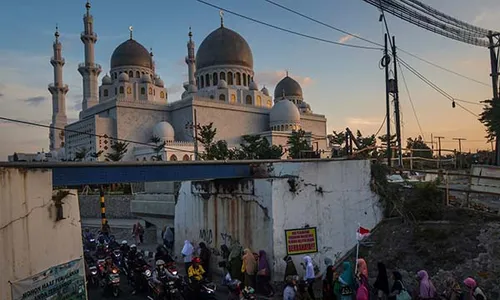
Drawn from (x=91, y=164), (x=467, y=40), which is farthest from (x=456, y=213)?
(x=467, y=40)

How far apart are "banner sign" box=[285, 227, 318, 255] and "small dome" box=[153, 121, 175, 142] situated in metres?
40.4

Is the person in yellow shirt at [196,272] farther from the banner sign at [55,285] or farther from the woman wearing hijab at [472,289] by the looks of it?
the woman wearing hijab at [472,289]

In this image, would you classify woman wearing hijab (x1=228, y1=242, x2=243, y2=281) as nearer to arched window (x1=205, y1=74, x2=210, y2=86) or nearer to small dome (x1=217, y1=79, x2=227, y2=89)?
small dome (x1=217, y1=79, x2=227, y2=89)

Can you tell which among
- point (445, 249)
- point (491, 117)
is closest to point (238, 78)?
point (491, 117)

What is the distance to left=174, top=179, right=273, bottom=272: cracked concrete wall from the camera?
11.5 metres

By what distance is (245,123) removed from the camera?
191 ft

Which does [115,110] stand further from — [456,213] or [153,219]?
[456,213]

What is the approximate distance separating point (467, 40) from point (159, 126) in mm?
38495

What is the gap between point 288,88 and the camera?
232ft

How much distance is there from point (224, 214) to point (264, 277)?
2.92m

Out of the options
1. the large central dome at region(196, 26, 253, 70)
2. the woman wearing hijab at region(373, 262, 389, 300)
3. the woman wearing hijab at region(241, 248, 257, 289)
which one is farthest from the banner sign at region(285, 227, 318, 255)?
the large central dome at region(196, 26, 253, 70)

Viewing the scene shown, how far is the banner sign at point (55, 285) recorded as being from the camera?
6754 millimetres

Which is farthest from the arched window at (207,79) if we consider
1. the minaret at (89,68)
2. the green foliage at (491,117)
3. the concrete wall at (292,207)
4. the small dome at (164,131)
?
the concrete wall at (292,207)

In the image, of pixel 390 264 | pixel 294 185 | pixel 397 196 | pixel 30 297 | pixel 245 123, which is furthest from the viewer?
pixel 245 123
